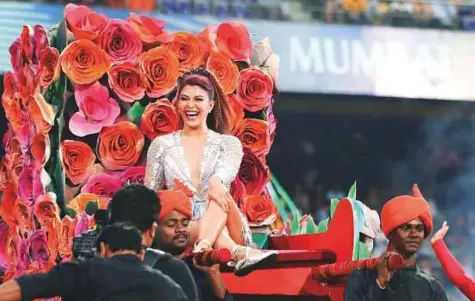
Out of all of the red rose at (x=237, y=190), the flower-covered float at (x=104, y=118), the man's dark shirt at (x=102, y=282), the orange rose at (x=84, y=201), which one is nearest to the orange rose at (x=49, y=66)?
the flower-covered float at (x=104, y=118)

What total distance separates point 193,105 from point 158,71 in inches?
20.7

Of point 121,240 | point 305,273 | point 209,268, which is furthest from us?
point 305,273

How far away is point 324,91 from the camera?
16.5 meters

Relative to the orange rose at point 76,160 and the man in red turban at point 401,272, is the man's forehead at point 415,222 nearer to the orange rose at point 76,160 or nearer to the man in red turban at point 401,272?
the man in red turban at point 401,272

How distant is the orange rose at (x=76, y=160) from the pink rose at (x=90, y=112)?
11cm

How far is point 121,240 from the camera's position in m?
4.88

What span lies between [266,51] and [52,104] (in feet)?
4.76

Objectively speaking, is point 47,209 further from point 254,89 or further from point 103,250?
point 103,250

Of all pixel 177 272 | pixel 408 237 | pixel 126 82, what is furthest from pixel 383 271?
pixel 126 82

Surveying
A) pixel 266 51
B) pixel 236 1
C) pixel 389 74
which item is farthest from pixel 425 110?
pixel 266 51

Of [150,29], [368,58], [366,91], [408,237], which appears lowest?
[366,91]

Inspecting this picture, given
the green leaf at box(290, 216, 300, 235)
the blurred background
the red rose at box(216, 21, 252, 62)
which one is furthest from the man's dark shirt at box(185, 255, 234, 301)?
the blurred background

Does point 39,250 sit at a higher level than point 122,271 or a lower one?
lower

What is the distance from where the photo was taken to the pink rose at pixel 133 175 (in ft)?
25.5
